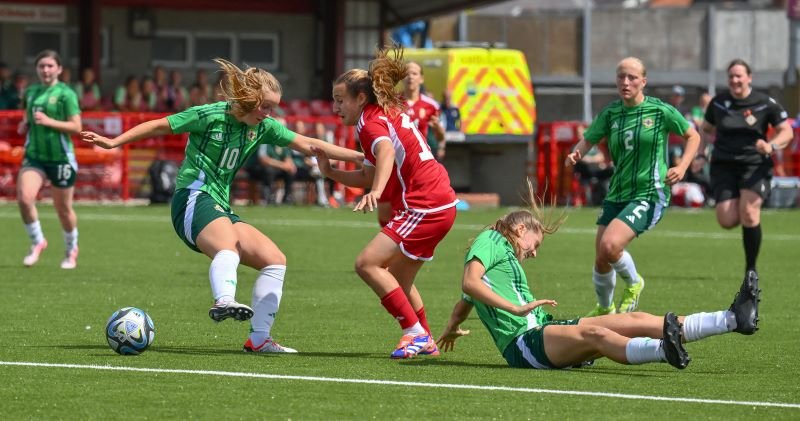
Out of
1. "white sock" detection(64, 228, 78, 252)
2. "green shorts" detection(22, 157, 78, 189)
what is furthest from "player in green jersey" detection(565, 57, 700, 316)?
"white sock" detection(64, 228, 78, 252)

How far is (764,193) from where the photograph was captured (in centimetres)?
1477

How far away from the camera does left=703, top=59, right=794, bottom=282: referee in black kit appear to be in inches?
579

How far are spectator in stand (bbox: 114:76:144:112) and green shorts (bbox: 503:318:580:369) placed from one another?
21.7m

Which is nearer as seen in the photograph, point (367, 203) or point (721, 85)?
point (367, 203)

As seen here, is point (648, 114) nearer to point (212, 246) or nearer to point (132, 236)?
point (212, 246)

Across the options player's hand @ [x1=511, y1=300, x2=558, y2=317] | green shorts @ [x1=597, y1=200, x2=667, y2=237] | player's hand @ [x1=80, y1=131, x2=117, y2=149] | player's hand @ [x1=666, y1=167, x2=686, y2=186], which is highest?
player's hand @ [x1=80, y1=131, x2=117, y2=149]

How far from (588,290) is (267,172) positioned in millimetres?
14038

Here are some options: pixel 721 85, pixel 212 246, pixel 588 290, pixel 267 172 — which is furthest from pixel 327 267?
pixel 721 85

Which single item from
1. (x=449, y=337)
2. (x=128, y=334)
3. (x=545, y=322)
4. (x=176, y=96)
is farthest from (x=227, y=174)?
(x=176, y=96)

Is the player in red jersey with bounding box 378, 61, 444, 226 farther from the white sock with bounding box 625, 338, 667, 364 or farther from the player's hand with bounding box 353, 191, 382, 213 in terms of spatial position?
the white sock with bounding box 625, 338, 667, 364

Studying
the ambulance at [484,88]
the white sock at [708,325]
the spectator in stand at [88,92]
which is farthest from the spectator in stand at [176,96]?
the white sock at [708,325]

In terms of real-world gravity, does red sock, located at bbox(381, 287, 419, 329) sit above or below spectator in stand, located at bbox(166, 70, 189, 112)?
below

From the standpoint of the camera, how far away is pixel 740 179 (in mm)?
14898

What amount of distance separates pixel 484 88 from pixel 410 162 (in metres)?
20.4
